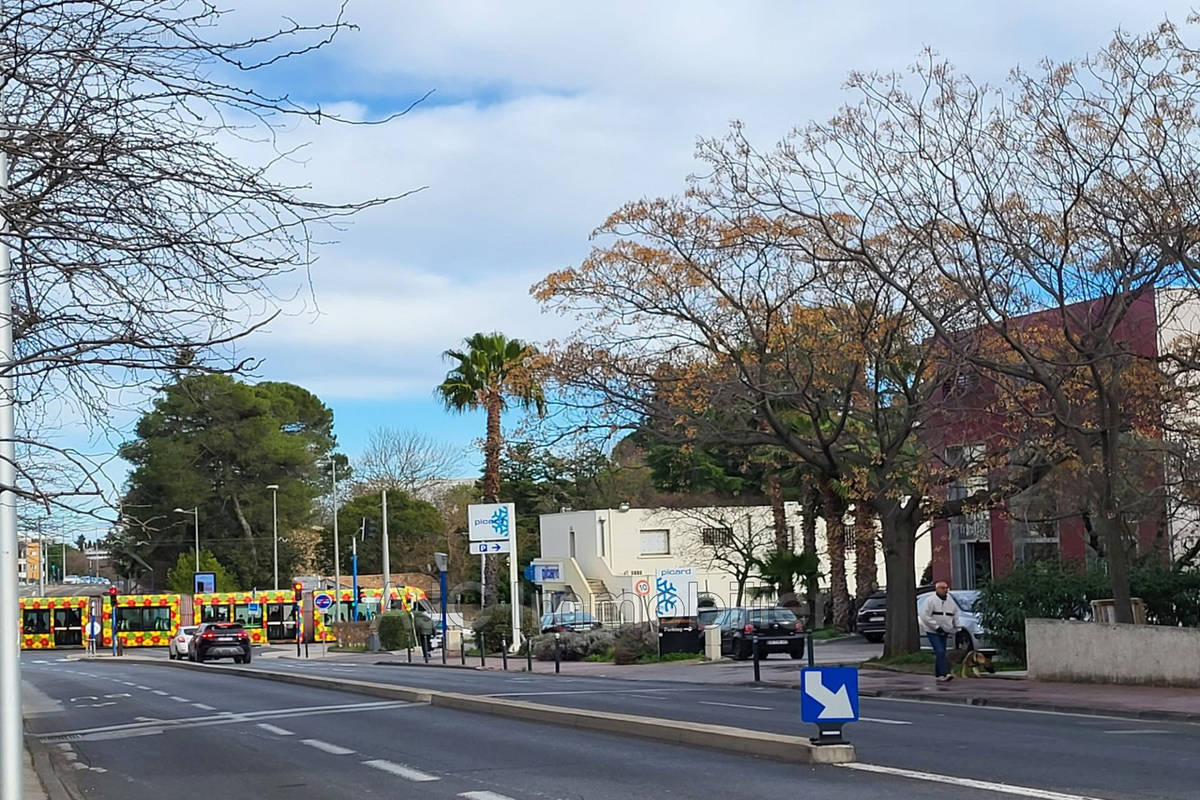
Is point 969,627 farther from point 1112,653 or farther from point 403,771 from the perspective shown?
point 403,771

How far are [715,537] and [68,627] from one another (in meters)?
33.3

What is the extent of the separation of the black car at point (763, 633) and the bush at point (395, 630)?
2073cm

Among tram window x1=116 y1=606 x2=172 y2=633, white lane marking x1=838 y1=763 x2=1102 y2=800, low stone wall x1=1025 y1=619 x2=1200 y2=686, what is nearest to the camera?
white lane marking x1=838 y1=763 x2=1102 y2=800

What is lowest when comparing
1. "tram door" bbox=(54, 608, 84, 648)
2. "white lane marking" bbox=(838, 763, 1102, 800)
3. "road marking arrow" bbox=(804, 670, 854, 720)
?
"tram door" bbox=(54, 608, 84, 648)

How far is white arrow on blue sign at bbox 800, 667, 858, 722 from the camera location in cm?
1224

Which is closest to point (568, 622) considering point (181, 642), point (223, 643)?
point (223, 643)

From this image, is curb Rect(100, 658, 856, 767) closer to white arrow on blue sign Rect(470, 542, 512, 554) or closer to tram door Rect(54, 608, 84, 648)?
white arrow on blue sign Rect(470, 542, 512, 554)

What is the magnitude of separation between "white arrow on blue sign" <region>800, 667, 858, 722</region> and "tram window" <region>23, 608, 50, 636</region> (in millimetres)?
65085

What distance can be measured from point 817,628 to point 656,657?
13907 millimetres

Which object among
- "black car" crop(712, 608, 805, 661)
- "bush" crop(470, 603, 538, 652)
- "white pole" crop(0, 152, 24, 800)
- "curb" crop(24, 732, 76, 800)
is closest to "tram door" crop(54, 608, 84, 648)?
"bush" crop(470, 603, 538, 652)

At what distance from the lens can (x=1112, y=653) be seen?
76.0 ft

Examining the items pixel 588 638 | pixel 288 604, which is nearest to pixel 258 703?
pixel 588 638

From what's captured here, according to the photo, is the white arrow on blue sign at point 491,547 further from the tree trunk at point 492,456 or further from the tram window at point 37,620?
the tram window at point 37,620

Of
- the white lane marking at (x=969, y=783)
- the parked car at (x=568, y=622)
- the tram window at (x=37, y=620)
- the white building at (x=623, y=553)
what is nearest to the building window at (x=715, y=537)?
the white building at (x=623, y=553)
